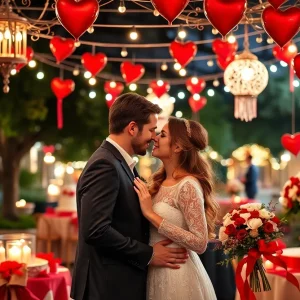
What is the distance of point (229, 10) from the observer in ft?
17.0

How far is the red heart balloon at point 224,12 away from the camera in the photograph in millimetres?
5199

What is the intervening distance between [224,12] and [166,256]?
1464mm

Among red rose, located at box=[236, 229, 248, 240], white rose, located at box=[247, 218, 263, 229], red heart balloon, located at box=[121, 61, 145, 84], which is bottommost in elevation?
red rose, located at box=[236, 229, 248, 240]

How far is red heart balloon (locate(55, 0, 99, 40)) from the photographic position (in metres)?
5.40

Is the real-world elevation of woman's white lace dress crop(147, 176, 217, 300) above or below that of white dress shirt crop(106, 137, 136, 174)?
below

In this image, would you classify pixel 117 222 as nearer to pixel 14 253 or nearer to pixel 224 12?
pixel 224 12

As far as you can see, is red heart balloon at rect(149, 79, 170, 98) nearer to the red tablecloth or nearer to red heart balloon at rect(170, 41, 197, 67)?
red heart balloon at rect(170, 41, 197, 67)

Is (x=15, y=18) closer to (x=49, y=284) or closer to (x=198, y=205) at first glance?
(x=49, y=284)

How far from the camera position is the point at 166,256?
15.8 ft

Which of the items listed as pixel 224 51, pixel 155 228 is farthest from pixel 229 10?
pixel 224 51

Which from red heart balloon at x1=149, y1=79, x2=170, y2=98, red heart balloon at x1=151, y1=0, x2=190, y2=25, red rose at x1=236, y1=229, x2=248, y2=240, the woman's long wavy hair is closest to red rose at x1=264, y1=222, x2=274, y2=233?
red rose at x1=236, y1=229, x2=248, y2=240

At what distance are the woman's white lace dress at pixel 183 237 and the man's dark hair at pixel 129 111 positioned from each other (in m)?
0.45

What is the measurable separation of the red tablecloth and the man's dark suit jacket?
5.29ft

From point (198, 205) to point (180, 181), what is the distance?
23cm
